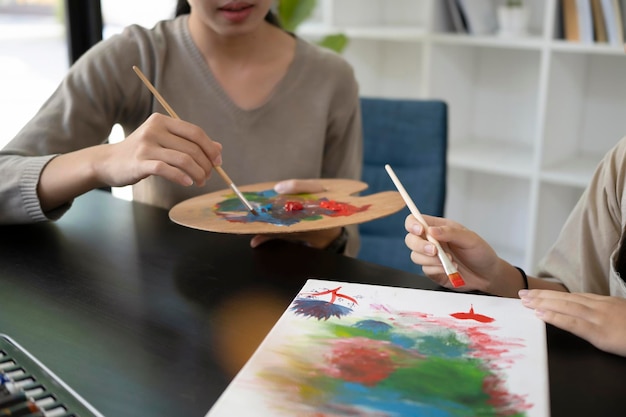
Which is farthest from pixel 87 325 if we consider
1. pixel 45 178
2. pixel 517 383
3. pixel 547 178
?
pixel 547 178

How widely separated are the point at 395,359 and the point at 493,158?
2.05 metres

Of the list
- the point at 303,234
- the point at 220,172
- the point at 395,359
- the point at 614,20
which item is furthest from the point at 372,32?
the point at 395,359

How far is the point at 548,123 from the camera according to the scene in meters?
2.46

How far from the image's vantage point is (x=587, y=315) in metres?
0.81

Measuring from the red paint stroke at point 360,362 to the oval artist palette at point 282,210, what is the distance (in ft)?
0.95

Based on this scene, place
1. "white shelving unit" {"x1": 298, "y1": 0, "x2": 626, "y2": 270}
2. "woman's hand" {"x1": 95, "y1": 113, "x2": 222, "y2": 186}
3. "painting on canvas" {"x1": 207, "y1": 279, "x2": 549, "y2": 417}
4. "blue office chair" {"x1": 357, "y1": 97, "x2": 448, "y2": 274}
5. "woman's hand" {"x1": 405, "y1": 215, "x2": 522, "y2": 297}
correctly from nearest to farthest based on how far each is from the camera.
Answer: "painting on canvas" {"x1": 207, "y1": 279, "x2": 549, "y2": 417} < "woman's hand" {"x1": 405, "y1": 215, "x2": 522, "y2": 297} < "woman's hand" {"x1": 95, "y1": 113, "x2": 222, "y2": 186} < "blue office chair" {"x1": 357, "y1": 97, "x2": 448, "y2": 274} < "white shelving unit" {"x1": 298, "y1": 0, "x2": 626, "y2": 270}

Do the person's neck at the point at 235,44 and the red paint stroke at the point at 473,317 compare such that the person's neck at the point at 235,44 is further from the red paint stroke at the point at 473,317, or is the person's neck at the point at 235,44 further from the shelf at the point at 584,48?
the shelf at the point at 584,48

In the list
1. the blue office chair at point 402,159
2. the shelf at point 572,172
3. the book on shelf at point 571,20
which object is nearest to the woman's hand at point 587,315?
the blue office chair at point 402,159

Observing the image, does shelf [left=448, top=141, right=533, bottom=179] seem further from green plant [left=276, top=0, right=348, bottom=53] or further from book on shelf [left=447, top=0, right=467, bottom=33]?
green plant [left=276, top=0, right=348, bottom=53]

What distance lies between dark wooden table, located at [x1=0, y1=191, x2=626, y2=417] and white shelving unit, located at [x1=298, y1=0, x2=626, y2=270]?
1600 mm

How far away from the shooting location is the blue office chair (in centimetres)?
185

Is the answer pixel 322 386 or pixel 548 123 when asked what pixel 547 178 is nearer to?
pixel 548 123

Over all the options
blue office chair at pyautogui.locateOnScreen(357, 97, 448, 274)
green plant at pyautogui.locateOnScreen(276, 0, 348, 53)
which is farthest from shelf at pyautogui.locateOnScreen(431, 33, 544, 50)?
blue office chair at pyautogui.locateOnScreen(357, 97, 448, 274)

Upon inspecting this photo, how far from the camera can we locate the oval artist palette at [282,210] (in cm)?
102
